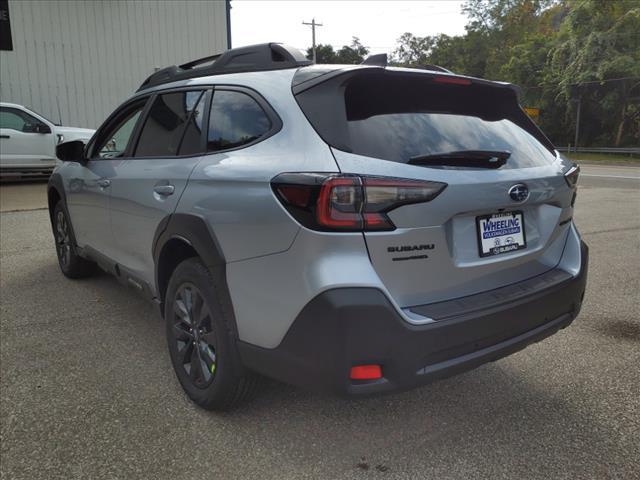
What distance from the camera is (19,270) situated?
17.3ft

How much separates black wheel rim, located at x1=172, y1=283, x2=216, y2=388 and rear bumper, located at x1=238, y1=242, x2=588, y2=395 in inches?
13.4

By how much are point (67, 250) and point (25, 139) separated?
836 centimetres

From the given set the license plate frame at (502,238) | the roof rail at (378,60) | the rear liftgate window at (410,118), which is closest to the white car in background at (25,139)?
the roof rail at (378,60)

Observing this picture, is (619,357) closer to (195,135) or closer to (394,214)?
(394,214)

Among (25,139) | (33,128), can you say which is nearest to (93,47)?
(33,128)

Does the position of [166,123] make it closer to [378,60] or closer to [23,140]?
[378,60]

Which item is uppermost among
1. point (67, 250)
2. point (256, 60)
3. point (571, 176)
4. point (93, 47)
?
point (93, 47)

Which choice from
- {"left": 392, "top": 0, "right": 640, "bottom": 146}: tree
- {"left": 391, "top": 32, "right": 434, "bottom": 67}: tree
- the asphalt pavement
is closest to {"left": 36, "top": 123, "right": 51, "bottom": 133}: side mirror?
the asphalt pavement

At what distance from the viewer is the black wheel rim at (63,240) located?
477cm

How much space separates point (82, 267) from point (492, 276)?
12.7 feet

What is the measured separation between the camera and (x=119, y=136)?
150 inches

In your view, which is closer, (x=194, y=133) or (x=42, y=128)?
(x=194, y=133)

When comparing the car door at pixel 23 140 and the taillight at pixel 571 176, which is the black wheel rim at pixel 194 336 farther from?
the car door at pixel 23 140

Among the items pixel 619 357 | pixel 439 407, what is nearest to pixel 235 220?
pixel 439 407
